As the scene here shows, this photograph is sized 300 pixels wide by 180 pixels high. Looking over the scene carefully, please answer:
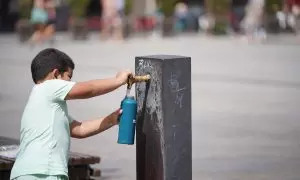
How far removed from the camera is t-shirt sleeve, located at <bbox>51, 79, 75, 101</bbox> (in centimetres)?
534

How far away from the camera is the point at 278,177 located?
835cm

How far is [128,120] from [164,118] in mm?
223

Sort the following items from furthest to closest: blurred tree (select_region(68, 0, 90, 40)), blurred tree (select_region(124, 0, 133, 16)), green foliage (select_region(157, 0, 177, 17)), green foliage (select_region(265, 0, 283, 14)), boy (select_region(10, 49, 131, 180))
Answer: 1. blurred tree (select_region(124, 0, 133, 16))
2. green foliage (select_region(157, 0, 177, 17))
3. green foliage (select_region(265, 0, 283, 14))
4. blurred tree (select_region(68, 0, 90, 40))
5. boy (select_region(10, 49, 131, 180))

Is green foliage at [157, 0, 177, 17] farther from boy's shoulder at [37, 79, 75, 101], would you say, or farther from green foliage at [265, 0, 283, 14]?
boy's shoulder at [37, 79, 75, 101]

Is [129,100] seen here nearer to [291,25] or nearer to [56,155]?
[56,155]

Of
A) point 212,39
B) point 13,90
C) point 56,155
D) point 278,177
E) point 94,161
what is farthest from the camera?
point 212,39

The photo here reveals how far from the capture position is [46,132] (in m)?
5.32

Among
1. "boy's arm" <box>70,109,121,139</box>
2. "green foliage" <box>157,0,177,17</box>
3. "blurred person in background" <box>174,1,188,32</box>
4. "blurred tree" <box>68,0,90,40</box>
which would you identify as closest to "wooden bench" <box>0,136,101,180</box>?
"boy's arm" <box>70,109,121,139</box>

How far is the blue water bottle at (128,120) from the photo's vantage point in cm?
570

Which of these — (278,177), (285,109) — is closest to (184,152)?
(278,177)

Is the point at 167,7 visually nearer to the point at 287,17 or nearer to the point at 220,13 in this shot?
the point at 220,13

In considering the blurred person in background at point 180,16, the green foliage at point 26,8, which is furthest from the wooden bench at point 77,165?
the blurred person in background at point 180,16

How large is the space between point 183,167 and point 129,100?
1.85ft

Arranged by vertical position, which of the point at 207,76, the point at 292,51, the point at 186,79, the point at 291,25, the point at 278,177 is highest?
the point at 291,25
